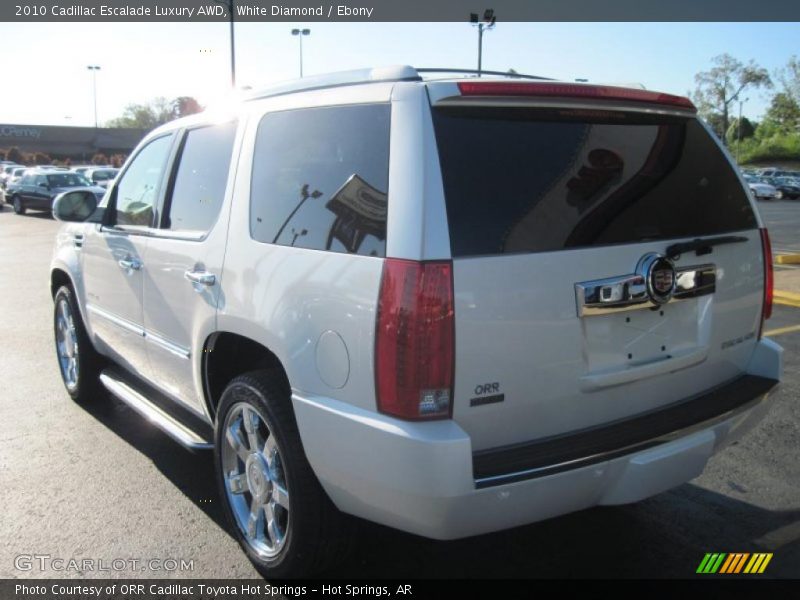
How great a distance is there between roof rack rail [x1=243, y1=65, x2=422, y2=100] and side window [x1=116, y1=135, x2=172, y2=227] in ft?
3.32

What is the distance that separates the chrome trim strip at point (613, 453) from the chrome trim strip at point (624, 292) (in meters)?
0.50

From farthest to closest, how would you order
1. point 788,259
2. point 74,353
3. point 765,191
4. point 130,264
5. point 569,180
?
1. point 765,191
2. point 788,259
3. point 74,353
4. point 130,264
5. point 569,180

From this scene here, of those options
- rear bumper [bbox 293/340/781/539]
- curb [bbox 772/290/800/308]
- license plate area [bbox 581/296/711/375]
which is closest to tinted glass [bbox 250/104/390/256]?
rear bumper [bbox 293/340/781/539]

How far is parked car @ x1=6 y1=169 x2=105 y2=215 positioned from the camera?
2611cm

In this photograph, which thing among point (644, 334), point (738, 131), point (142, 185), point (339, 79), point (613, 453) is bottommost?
point (613, 453)

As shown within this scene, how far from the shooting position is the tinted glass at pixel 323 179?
254cm

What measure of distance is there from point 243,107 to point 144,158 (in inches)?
55.2

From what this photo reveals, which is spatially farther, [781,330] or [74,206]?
[781,330]

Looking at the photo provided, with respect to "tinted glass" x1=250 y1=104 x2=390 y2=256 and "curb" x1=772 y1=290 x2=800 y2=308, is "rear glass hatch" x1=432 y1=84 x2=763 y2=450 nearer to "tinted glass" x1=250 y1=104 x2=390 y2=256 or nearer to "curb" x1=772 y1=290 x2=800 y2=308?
"tinted glass" x1=250 y1=104 x2=390 y2=256

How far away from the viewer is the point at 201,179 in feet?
12.0

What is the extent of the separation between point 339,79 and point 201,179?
1.12 m

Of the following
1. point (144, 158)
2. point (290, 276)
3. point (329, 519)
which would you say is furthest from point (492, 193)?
point (144, 158)

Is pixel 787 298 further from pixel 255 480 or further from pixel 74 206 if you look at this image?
pixel 74 206

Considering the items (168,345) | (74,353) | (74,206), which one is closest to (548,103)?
(168,345)
